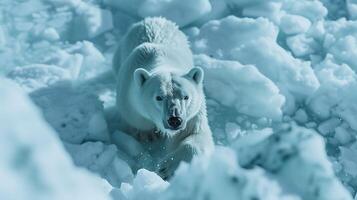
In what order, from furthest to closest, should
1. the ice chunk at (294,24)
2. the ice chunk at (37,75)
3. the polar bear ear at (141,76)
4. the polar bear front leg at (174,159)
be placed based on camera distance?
→ the ice chunk at (294,24) < the ice chunk at (37,75) < the polar bear ear at (141,76) < the polar bear front leg at (174,159)

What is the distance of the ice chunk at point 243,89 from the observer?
10.9ft

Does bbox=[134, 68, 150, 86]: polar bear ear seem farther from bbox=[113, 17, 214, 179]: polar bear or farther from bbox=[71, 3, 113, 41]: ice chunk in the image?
bbox=[71, 3, 113, 41]: ice chunk

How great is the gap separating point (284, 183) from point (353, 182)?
5.23 ft

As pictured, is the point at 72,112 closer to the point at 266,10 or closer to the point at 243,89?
the point at 243,89

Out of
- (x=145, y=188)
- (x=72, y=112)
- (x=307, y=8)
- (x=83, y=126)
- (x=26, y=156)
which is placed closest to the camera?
(x=26, y=156)

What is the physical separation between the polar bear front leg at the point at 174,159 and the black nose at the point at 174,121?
229 mm

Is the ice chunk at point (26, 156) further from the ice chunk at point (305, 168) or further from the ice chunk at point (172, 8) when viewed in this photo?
the ice chunk at point (172, 8)

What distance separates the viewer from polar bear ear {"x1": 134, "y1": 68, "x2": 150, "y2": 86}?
9.54 ft

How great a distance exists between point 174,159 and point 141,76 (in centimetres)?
48

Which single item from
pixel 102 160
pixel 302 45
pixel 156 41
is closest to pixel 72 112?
pixel 102 160

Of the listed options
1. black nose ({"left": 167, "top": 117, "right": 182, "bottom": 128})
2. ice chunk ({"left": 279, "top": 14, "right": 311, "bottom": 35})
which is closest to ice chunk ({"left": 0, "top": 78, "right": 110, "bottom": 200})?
black nose ({"left": 167, "top": 117, "right": 182, "bottom": 128})

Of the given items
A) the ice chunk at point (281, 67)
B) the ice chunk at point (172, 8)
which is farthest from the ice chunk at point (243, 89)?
the ice chunk at point (172, 8)

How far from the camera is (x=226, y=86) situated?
3471 mm

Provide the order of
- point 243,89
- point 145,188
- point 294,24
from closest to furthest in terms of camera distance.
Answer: point 145,188 → point 243,89 → point 294,24
